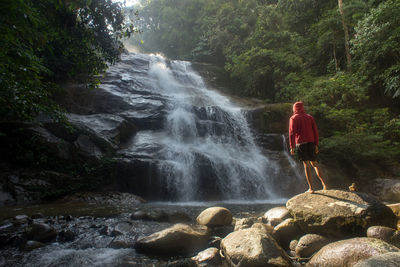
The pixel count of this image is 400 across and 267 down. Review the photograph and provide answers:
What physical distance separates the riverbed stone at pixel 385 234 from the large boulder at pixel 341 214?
0.11 meters

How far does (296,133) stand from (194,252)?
308cm

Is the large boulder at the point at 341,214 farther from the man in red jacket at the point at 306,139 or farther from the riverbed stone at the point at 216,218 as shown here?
the riverbed stone at the point at 216,218

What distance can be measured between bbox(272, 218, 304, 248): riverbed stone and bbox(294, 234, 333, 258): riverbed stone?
411 millimetres

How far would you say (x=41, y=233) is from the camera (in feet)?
13.6

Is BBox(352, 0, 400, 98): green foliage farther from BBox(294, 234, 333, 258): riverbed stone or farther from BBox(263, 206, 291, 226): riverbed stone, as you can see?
BBox(294, 234, 333, 258): riverbed stone

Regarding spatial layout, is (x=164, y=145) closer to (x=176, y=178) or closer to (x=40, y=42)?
(x=176, y=178)

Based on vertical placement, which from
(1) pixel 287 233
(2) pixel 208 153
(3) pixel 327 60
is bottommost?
(1) pixel 287 233

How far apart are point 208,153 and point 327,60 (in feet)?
37.4

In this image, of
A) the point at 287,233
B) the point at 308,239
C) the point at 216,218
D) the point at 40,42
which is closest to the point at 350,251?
the point at 308,239

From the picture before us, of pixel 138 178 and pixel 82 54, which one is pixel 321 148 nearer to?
pixel 138 178

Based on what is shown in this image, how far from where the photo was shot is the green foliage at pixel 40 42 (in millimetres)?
3239

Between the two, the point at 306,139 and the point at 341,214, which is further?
the point at 306,139

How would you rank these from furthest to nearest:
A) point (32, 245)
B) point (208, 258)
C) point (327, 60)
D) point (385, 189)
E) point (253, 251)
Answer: point (327, 60)
point (385, 189)
point (32, 245)
point (208, 258)
point (253, 251)

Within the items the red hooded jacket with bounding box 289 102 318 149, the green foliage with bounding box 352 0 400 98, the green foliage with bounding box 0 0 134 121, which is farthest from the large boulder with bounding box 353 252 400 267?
the green foliage with bounding box 352 0 400 98
